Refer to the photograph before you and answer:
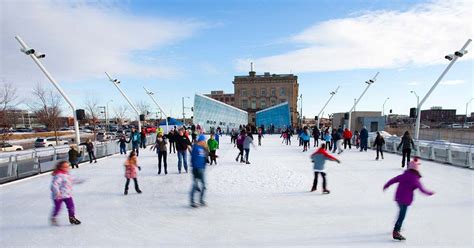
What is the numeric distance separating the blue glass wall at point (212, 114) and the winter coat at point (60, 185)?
32163 mm

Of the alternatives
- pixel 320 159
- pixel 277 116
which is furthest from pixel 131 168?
pixel 277 116

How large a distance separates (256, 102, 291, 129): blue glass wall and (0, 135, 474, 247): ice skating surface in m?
34.4

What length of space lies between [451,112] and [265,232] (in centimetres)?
12800

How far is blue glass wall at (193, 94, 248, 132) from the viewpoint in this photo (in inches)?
1532

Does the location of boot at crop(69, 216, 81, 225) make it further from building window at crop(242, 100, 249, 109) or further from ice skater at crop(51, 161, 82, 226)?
building window at crop(242, 100, 249, 109)

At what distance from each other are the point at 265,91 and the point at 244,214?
62939 millimetres

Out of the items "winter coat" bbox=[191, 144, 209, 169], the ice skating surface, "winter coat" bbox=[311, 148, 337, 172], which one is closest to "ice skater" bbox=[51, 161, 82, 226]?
the ice skating surface

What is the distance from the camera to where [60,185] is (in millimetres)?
4480

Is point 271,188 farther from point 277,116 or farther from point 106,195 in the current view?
point 277,116

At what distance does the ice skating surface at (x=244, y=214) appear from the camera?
401cm

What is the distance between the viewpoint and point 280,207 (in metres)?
5.42

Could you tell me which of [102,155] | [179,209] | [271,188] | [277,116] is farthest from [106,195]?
[277,116]

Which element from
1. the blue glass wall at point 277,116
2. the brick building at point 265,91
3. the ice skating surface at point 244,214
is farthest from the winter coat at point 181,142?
the brick building at point 265,91

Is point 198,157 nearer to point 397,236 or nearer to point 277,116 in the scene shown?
point 397,236
